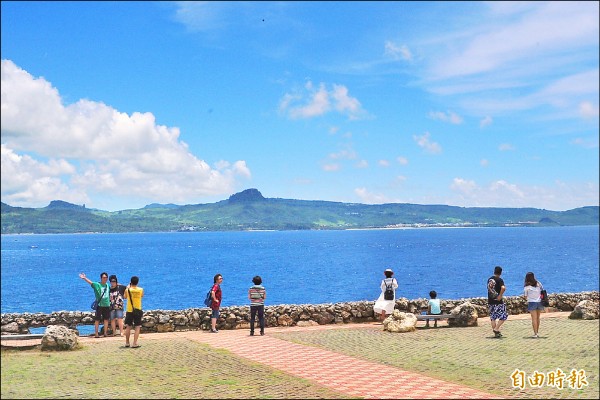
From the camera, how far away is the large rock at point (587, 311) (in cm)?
2142

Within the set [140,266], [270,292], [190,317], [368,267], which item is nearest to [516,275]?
[368,267]

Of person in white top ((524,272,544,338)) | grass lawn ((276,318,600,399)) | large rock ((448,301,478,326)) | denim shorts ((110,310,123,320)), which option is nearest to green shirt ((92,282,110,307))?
denim shorts ((110,310,123,320))

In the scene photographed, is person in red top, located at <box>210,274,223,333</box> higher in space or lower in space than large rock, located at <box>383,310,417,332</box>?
higher

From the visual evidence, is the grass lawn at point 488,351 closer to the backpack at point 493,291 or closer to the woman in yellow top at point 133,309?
the backpack at point 493,291

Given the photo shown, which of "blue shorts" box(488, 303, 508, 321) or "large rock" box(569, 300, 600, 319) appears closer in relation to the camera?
"blue shorts" box(488, 303, 508, 321)

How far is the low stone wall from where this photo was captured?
770 inches

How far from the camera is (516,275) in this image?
96.4 m

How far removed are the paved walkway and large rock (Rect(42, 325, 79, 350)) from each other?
1822 millimetres

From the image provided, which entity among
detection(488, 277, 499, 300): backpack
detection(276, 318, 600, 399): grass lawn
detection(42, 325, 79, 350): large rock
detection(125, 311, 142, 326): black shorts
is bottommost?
detection(276, 318, 600, 399): grass lawn

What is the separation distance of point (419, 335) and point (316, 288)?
211 feet

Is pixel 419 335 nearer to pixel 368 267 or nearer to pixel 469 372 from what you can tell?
Result: pixel 469 372

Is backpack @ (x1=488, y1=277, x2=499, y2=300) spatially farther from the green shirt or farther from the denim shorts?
the green shirt

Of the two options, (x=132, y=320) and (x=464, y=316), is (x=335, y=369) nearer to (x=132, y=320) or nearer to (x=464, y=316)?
(x=132, y=320)

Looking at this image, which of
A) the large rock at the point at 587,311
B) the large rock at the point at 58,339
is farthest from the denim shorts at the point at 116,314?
the large rock at the point at 587,311
